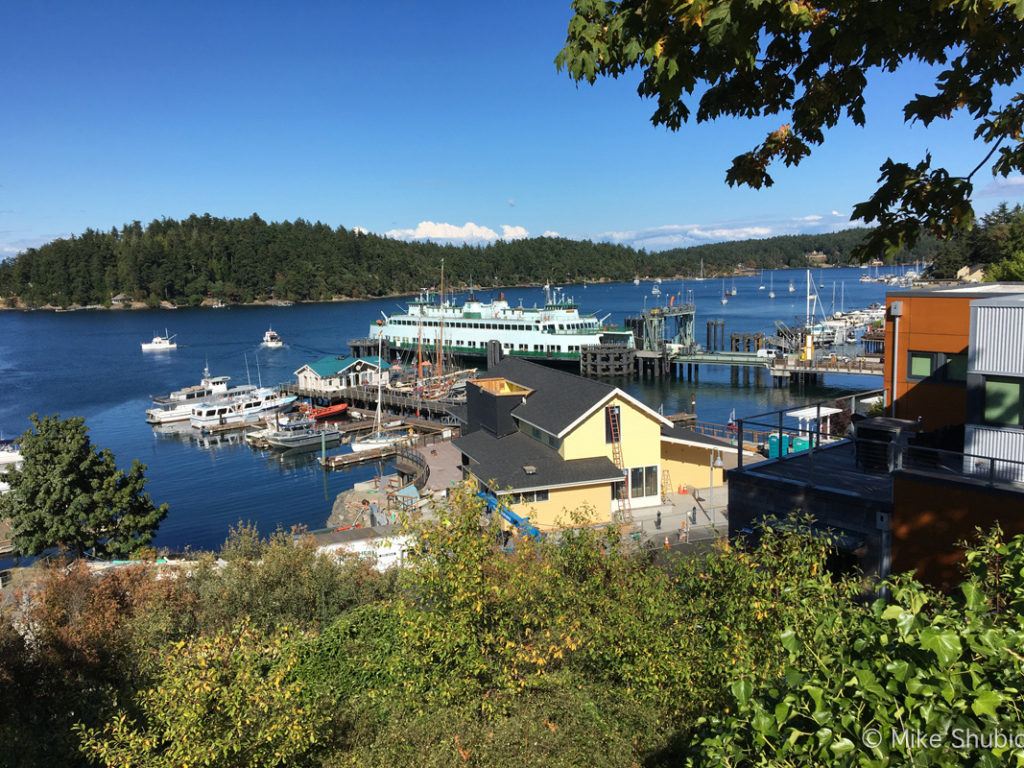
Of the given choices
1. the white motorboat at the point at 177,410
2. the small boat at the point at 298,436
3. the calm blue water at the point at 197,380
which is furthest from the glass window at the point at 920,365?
the white motorboat at the point at 177,410

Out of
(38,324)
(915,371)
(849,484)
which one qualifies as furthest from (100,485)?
(38,324)

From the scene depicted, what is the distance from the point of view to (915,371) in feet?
46.0

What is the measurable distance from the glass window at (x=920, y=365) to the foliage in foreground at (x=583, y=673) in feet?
25.6

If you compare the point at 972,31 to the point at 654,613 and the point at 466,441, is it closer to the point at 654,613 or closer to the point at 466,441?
the point at 654,613

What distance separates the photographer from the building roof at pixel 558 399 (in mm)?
23562

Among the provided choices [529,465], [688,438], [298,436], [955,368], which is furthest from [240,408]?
[955,368]

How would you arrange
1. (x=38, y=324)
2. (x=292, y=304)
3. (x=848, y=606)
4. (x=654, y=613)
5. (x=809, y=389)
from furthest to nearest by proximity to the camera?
(x=292, y=304) < (x=38, y=324) < (x=809, y=389) < (x=654, y=613) < (x=848, y=606)

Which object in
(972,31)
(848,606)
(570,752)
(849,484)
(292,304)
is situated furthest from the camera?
(292,304)

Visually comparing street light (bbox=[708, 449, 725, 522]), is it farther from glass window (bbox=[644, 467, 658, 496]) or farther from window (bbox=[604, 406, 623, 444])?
window (bbox=[604, 406, 623, 444])

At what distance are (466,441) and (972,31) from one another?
953 inches

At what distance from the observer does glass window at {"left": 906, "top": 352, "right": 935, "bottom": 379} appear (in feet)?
45.3

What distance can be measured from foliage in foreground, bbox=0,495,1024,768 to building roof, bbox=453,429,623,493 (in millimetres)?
10680

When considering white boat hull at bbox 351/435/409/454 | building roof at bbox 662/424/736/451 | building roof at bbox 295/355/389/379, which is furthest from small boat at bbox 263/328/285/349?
building roof at bbox 662/424/736/451

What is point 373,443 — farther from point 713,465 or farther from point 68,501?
point 713,465
